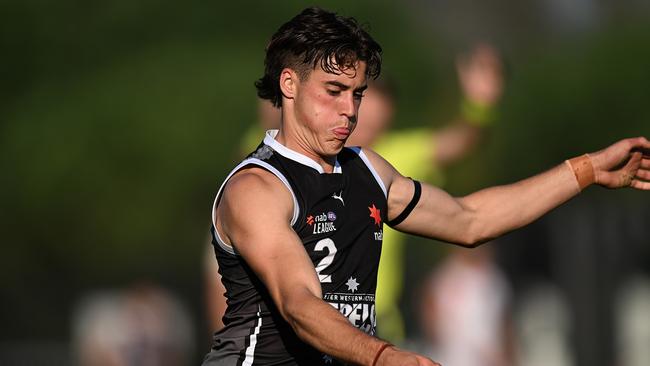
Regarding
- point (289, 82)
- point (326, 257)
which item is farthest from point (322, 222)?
point (289, 82)

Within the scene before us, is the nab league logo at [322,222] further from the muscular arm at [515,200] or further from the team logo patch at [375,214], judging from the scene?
the muscular arm at [515,200]

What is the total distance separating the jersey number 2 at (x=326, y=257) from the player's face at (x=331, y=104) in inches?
13.7

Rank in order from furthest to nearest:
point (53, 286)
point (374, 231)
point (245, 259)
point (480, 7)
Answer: point (480, 7) → point (53, 286) → point (374, 231) → point (245, 259)

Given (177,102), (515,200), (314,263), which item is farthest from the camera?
(177,102)

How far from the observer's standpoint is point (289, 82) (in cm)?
525

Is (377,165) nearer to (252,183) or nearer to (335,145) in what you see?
(335,145)

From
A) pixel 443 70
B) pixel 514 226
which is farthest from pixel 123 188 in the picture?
pixel 514 226

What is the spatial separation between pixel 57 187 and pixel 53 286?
39.6 ft

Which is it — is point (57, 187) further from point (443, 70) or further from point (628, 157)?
point (628, 157)

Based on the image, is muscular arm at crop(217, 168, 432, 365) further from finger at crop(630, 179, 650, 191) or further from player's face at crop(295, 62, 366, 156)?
finger at crop(630, 179, 650, 191)

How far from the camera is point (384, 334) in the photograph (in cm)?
845

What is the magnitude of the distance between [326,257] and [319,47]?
794mm

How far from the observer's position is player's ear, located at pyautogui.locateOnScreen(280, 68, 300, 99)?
524 cm

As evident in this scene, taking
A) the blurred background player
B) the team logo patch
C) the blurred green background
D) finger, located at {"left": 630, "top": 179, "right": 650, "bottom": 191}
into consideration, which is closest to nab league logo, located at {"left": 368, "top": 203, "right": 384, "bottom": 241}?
the team logo patch
